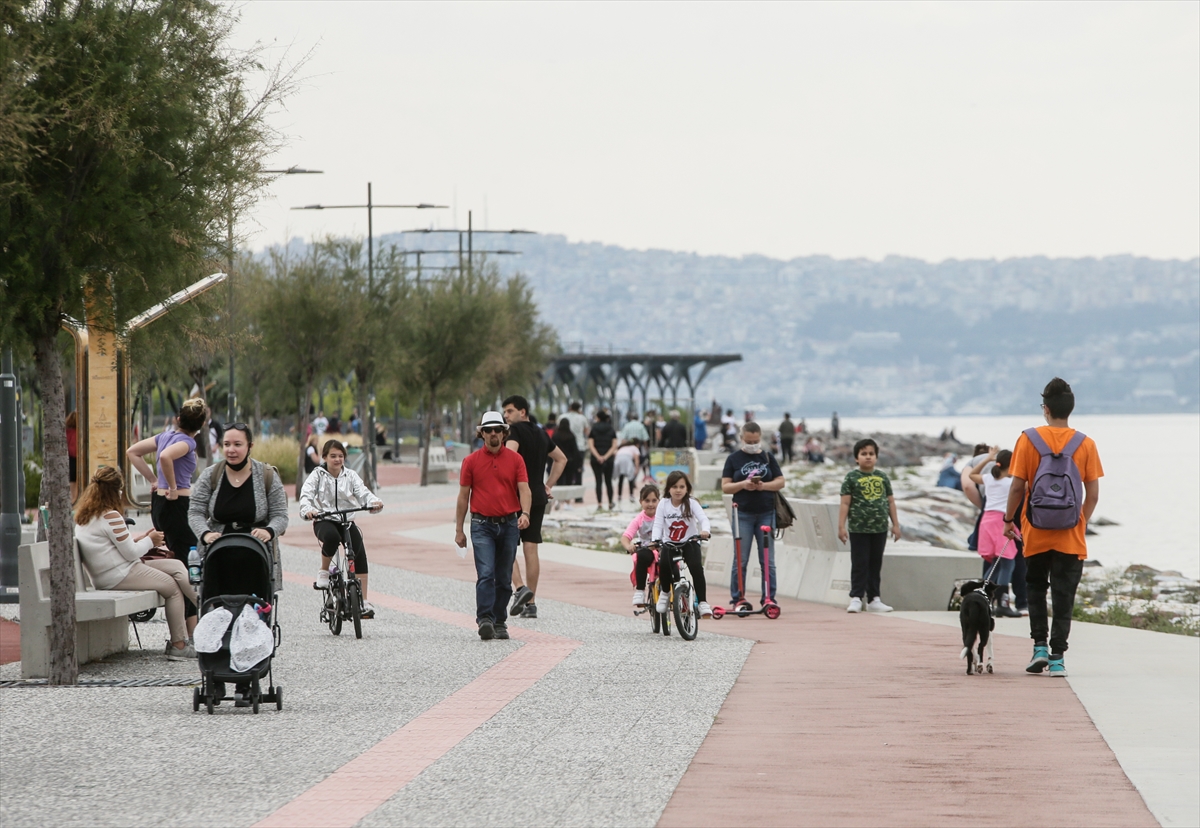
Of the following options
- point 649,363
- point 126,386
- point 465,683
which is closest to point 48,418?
point 465,683

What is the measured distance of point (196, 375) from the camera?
42438 mm

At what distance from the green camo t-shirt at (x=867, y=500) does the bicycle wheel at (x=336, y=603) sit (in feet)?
15.5

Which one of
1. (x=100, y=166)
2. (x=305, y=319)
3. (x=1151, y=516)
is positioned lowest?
(x=1151, y=516)

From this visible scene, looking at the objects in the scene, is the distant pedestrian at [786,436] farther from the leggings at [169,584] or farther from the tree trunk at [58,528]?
the tree trunk at [58,528]

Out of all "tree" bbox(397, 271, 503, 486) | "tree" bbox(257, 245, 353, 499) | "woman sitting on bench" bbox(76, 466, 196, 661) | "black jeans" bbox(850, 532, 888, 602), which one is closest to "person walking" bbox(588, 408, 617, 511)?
"tree" bbox(257, 245, 353, 499)

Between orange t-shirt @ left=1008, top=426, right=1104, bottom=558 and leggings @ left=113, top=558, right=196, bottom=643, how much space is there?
5.69 m

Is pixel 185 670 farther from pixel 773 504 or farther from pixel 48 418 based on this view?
pixel 773 504

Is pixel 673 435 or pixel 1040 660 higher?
pixel 673 435

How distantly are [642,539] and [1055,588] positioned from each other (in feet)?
12.4

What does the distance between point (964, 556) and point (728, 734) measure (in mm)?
8235

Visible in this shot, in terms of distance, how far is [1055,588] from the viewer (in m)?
10.3

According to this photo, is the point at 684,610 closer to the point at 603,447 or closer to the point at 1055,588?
the point at 1055,588

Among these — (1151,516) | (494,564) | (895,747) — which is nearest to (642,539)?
(494,564)

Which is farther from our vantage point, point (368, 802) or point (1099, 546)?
point (1099, 546)
